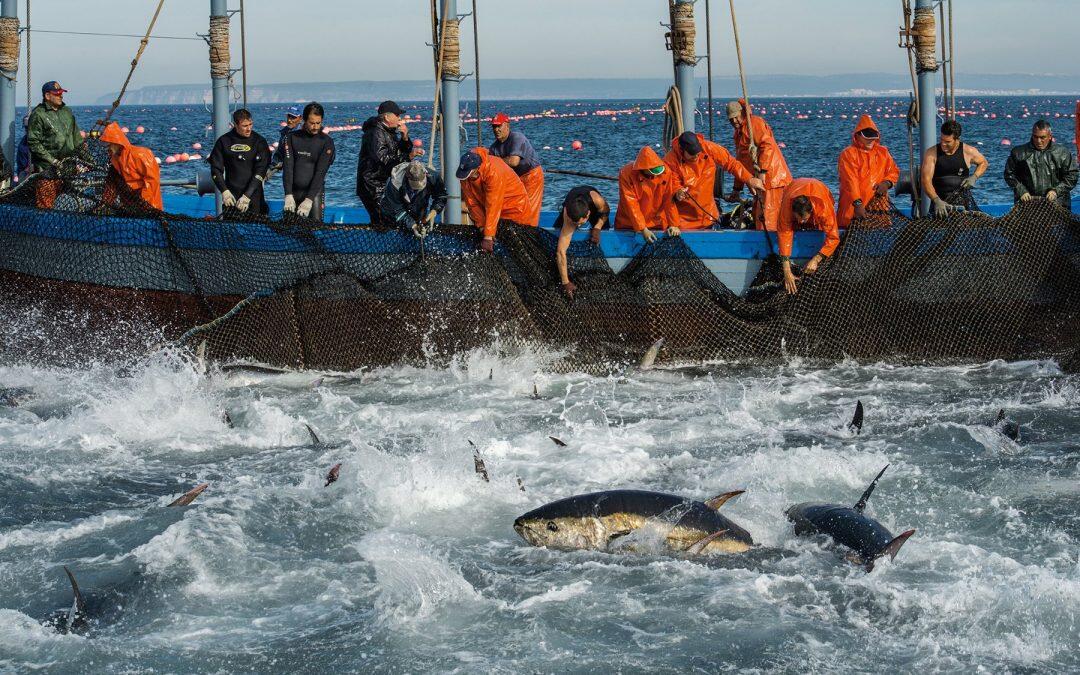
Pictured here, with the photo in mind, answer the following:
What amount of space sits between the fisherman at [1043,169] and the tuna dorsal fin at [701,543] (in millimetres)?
7016

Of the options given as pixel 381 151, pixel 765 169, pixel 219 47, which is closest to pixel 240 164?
pixel 381 151

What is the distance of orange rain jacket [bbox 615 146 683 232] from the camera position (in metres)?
12.1

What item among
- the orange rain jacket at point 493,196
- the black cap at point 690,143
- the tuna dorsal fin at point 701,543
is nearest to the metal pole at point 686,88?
the black cap at point 690,143

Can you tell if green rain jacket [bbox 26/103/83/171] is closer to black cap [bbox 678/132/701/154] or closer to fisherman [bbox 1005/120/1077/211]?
black cap [bbox 678/132/701/154]

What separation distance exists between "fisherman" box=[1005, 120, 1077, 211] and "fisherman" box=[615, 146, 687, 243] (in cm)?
351

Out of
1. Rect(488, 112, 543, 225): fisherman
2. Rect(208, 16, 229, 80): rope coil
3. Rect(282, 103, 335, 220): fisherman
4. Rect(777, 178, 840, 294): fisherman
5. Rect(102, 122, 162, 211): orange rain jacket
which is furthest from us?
Rect(208, 16, 229, 80): rope coil

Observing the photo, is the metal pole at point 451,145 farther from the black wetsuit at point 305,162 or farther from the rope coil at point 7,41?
the rope coil at point 7,41

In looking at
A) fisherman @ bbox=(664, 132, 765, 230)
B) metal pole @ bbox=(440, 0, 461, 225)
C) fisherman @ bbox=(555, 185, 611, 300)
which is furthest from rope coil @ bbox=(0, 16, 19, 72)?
fisherman @ bbox=(664, 132, 765, 230)

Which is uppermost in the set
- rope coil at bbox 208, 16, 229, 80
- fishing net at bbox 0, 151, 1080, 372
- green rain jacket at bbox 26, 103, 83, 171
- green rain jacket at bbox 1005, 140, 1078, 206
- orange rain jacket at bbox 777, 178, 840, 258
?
rope coil at bbox 208, 16, 229, 80

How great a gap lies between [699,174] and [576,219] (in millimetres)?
1664

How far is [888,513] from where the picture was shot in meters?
8.21

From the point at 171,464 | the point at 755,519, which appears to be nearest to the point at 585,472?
the point at 755,519

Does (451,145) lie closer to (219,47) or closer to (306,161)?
(306,161)

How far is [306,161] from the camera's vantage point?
42.1 ft
